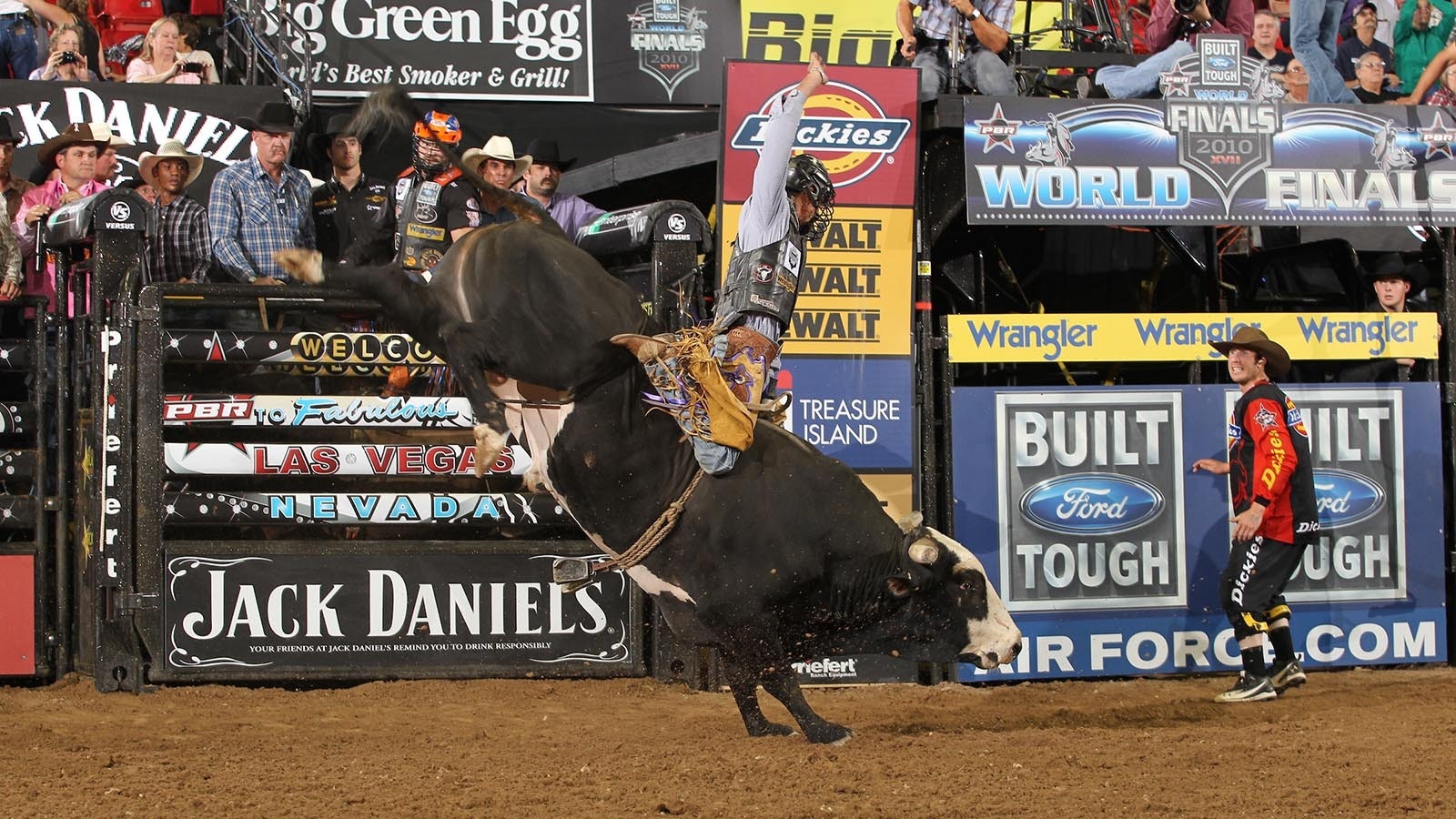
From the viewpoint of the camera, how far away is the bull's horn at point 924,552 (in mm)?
6473

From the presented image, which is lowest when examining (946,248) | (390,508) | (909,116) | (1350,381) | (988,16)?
(390,508)

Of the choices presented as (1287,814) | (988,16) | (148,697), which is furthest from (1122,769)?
(988,16)

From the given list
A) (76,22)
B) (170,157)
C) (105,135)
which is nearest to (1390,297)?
(170,157)

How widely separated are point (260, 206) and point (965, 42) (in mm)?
4755

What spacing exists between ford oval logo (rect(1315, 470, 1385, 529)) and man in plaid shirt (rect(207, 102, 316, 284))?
21.7 feet

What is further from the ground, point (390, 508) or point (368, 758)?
point (390, 508)

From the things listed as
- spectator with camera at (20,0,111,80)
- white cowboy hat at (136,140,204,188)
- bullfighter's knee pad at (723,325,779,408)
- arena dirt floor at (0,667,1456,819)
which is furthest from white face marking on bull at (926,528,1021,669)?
spectator with camera at (20,0,111,80)

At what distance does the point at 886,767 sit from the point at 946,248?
15.7ft

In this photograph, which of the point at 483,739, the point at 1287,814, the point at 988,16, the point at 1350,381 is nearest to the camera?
the point at 1287,814

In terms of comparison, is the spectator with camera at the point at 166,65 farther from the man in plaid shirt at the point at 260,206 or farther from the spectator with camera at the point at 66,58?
the man in plaid shirt at the point at 260,206

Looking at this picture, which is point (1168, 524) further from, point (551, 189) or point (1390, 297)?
point (551, 189)

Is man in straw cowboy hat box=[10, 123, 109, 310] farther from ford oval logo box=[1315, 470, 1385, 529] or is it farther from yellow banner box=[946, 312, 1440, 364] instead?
ford oval logo box=[1315, 470, 1385, 529]

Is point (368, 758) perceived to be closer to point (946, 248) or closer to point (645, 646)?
point (645, 646)

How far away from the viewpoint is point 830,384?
8.64 meters
